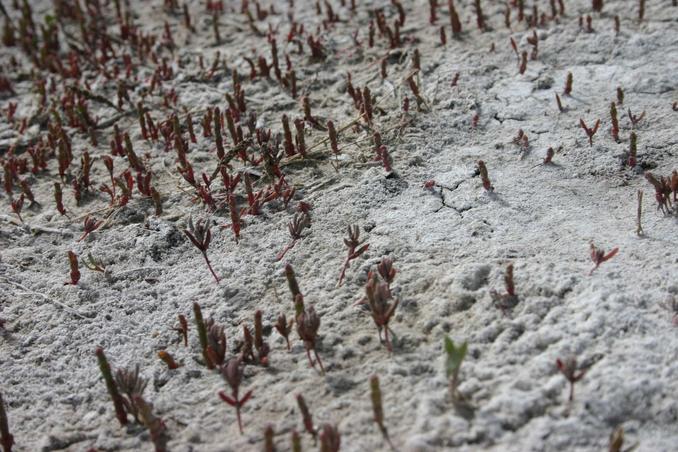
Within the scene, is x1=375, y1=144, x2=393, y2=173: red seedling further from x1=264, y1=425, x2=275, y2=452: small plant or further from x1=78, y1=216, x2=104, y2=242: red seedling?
x1=264, y1=425, x2=275, y2=452: small plant

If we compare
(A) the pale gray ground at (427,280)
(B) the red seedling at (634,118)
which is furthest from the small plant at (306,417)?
(B) the red seedling at (634,118)

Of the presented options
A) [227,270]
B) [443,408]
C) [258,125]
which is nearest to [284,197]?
[227,270]

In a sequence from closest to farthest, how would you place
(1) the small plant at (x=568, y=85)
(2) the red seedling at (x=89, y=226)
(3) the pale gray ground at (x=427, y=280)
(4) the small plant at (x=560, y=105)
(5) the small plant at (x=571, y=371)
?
(5) the small plant at (x=571, y=371) < (3) the pale gray ground at (x=427, y=280) < (2) the red seedling at (x=89, y=226) < (4) the small plant at (x=560, y=105) < (1) the small plant at (x=568, y=85)

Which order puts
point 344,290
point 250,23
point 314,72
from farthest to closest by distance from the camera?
point 250,23
point 314,72
point 344,290

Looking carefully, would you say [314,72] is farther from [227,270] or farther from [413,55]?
[227,270]

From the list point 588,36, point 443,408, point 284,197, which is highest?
point 588,36

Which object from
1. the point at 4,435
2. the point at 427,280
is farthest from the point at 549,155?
the point at 4,435

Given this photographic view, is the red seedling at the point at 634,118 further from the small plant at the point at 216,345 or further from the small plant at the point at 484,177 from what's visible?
the small plant at the point at 216,345
